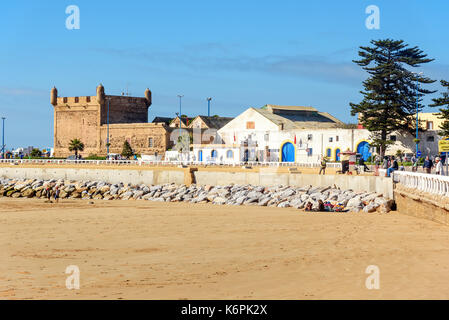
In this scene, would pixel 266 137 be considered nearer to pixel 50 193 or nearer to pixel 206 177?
pixel 206 177

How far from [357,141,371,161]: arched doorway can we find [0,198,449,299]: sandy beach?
1074 inches

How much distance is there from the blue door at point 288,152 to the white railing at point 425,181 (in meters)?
27.9

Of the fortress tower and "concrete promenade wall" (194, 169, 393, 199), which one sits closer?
"concrete promenade wall" (194, 169, 393, 199)

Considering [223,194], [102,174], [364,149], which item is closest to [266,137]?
[364,149]

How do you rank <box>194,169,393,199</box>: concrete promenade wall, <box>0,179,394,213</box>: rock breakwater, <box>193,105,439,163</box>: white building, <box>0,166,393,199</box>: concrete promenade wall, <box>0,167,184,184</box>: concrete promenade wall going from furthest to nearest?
<box>193,105,439,163</box>: white building < <box>0,167,184,184</box>: concrete promenade wall < <box>0,166,393,199</box>: concrete promenade wall < <box>194,169,393,199</box>: concrete promenade wall < <box>0,179,394,213</box>: rock breakwater

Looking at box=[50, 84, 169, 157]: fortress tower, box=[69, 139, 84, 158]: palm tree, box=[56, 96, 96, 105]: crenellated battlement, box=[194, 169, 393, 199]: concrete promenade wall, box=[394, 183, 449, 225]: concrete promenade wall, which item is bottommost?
box=[394, 183, 449, 225]: concrete promenade wall

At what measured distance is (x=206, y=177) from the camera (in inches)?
1542

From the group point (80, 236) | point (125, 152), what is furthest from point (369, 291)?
point (125, 152)

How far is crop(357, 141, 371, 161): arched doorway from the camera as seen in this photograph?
1991 inches
